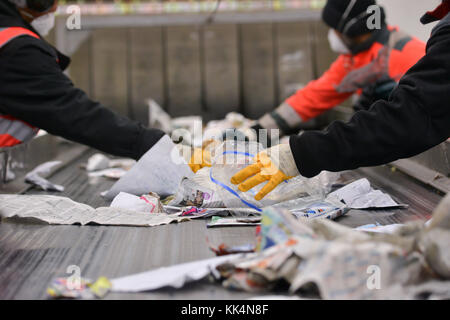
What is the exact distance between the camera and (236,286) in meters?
0.79

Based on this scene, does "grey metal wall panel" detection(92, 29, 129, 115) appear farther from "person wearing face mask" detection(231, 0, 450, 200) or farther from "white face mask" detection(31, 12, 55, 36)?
"person wearing face mask" detection(231, 0, 450, 200)

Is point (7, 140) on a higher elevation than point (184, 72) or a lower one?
lower

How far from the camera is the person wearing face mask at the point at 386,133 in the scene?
108 cm

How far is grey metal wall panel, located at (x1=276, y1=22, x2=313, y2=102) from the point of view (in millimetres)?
3293

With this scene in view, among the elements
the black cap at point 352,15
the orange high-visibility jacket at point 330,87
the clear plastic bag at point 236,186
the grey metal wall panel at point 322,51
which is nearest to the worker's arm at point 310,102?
the orange high-visibility jacket at point 330,87

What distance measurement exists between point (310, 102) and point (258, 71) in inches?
34.0

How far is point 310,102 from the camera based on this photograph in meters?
2.55

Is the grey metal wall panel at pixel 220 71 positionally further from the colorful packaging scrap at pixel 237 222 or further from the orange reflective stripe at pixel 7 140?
the colorful packaging scrap at pixel 237 222

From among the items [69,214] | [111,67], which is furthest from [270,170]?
[111,67]

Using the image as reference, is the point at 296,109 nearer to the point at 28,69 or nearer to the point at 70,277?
the point at 28,69

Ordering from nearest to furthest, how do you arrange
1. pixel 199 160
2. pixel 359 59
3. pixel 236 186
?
pixel 236 186 < pixel 199 160 < pixel 359 59

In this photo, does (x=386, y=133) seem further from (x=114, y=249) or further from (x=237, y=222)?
(x=114, y=249)

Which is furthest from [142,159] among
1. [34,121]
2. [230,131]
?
[230,131]

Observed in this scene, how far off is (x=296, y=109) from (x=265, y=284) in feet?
6.04
